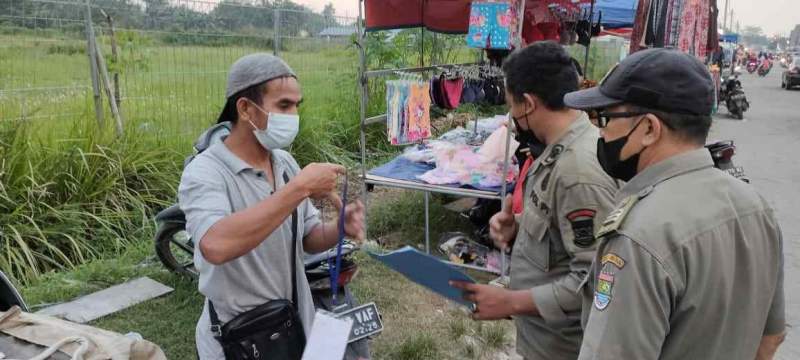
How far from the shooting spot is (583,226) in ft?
6.06

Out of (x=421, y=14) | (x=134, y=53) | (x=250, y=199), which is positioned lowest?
(x=250, y=199)

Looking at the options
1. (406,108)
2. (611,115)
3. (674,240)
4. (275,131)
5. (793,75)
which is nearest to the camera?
(674,240)

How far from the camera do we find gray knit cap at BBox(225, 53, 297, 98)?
195 cm

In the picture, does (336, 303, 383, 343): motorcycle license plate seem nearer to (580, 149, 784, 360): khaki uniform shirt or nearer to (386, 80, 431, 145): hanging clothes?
(580, 149, 784, 360): khaki uniform shirt

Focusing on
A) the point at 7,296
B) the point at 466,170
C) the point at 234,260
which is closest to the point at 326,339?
the point at 234,260

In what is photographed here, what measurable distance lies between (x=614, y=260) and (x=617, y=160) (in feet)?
1.00

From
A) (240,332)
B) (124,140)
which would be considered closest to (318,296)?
(240,332)

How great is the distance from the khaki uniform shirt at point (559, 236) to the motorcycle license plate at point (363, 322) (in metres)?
0.53

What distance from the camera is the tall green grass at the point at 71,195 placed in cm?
434

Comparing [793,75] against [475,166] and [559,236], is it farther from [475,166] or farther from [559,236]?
[559,236]

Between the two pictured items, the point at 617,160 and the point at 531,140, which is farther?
the point at 531,140

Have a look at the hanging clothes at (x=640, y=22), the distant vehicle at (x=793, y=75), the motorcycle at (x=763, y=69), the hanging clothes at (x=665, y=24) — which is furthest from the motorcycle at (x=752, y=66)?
the hanging clothes at (x=640, y=22)

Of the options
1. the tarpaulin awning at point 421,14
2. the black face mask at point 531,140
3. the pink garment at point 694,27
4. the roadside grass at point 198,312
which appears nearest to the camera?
the black face mask at point 531,140

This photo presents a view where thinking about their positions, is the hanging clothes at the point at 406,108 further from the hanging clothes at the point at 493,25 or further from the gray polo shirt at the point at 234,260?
the gray polo shirt at the point at 234,260
